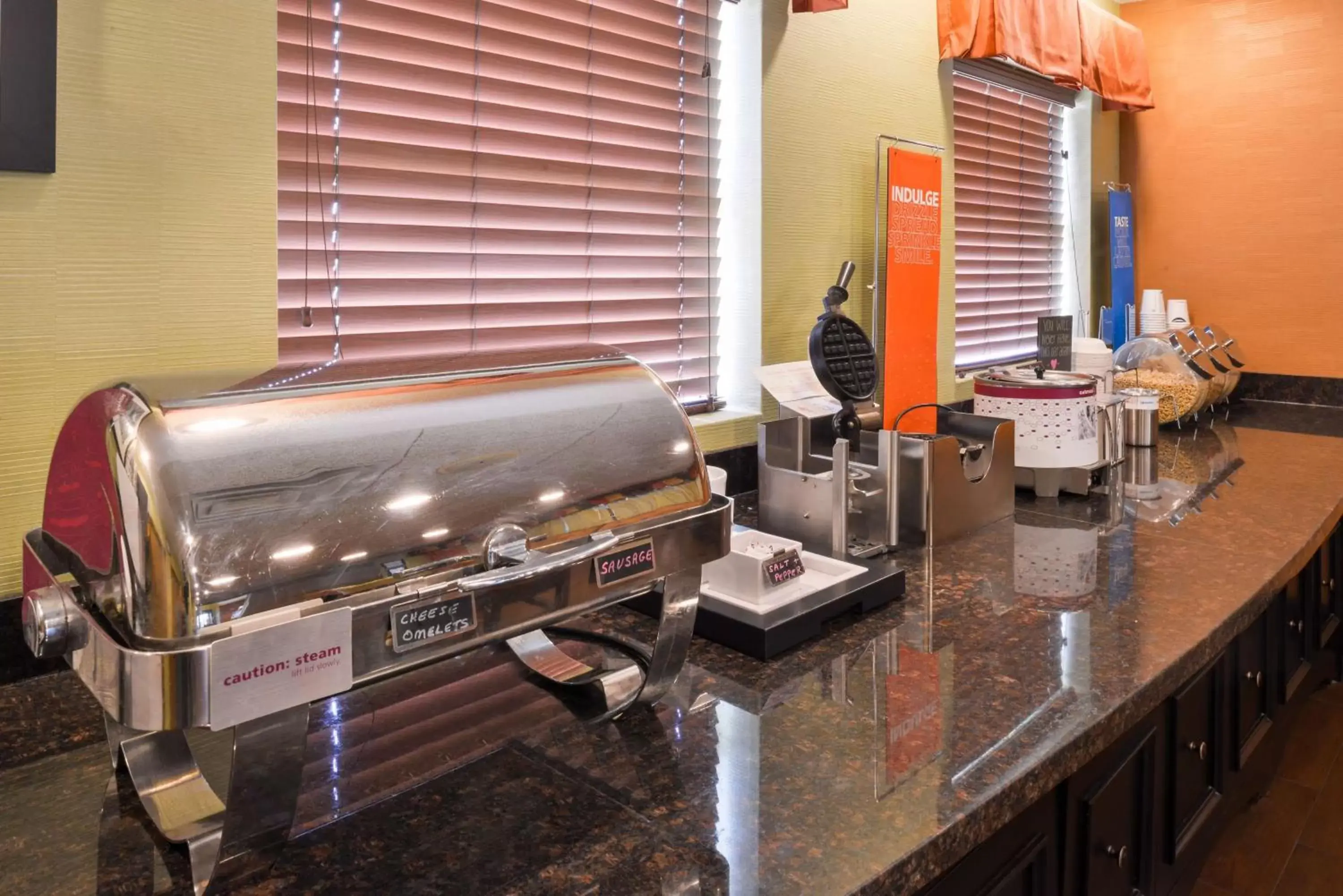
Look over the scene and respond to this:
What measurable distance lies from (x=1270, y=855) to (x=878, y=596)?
137 centimetres

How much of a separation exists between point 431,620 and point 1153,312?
3.33 meters

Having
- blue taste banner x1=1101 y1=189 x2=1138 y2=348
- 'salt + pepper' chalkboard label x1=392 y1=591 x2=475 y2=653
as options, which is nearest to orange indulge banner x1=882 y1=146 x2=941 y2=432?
blue taste banner x1=1101 y1=189 x2=1138 y2=348

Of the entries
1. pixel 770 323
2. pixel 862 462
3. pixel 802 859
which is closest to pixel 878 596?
pixel 862 462

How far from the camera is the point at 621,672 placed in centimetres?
109

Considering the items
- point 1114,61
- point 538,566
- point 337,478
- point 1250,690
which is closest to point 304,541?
point 337,478

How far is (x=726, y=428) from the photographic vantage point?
1920 millimetres

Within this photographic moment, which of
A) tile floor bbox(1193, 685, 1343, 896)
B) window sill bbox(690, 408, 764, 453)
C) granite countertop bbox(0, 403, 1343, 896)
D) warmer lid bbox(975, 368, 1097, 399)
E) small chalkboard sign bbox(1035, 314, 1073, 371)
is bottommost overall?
tile floor bbox(1193, 685, 1343, 896)

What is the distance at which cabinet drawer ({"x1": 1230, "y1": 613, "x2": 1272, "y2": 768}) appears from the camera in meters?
1.69

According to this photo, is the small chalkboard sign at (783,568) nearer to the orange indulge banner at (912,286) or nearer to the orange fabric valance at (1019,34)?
the orange indulge banner at (912,286)

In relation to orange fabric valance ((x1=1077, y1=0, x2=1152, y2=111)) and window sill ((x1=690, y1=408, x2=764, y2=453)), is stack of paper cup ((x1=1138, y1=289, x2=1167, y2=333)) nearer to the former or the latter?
orange fabric valance ((x1=1077, y1=0, x2=1152, y2=111))

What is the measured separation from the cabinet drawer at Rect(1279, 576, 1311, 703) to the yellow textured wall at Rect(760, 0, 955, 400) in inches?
43.2

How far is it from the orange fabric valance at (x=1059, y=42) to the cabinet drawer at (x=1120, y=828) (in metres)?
1.89

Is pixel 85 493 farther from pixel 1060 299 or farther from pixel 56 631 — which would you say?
pixel 1060 299

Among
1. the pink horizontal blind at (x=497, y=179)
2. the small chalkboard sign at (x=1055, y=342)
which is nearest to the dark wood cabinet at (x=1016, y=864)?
the pink horizontal blind at (x=497, y=179)
